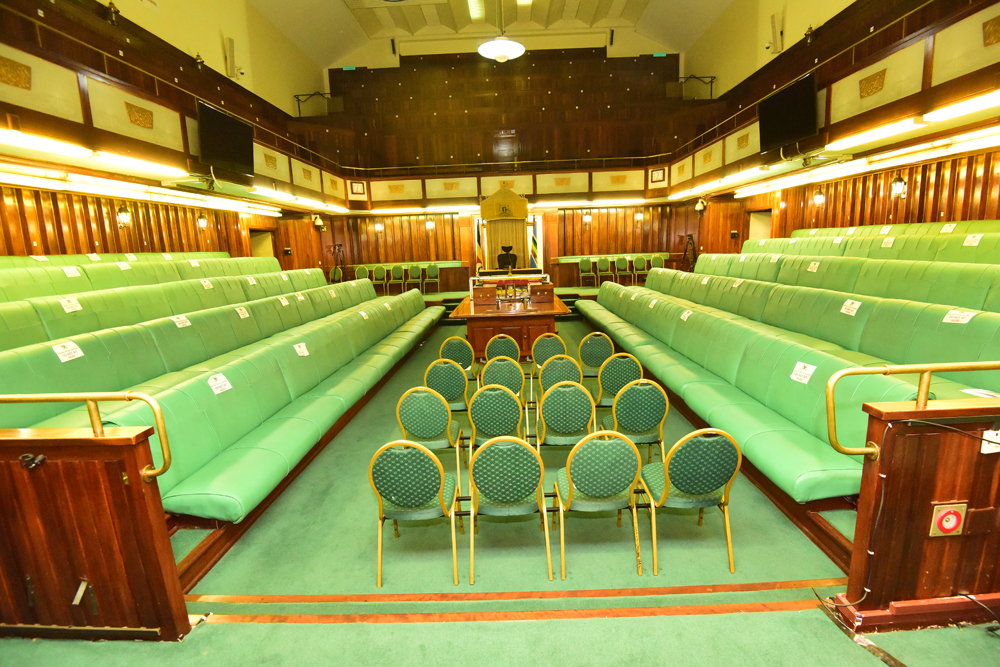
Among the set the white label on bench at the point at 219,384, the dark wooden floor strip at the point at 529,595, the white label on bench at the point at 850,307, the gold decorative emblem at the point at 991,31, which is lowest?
the dark wooden floor strip at the point at 529,595

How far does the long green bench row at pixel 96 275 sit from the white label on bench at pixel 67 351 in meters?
2.66

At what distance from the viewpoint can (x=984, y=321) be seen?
3.14m

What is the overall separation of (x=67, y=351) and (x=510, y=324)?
488 cm

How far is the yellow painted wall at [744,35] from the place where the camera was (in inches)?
365

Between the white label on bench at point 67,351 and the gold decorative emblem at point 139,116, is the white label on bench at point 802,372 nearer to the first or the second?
the white label on bench at point 67,351

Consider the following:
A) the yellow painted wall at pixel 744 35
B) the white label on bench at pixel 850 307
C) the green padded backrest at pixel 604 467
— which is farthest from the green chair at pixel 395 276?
the green padded backrest at pixel 604 467

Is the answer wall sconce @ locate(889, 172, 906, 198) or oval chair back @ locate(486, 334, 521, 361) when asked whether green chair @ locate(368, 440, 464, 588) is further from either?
wall sconce @ locate(889, 172, 906, 198)

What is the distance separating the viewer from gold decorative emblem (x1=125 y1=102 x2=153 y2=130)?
18.8ft

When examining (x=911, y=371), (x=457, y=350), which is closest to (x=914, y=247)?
(x=911, y=371)

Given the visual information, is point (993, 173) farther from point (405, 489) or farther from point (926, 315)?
point (405, 489)

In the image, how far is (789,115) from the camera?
689cm

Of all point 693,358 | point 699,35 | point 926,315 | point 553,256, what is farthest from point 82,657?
point 699,35

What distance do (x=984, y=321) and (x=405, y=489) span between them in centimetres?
404

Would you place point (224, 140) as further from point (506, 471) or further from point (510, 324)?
point (506, 471)
